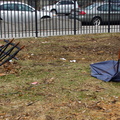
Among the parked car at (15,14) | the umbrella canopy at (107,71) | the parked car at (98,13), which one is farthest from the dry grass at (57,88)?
the parked car at (98,13)

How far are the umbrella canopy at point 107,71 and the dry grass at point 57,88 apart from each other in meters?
0.14

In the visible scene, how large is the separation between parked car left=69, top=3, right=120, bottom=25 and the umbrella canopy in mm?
6951

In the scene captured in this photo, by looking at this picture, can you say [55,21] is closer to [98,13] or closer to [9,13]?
[9,13]

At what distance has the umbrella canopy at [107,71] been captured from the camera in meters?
6.51


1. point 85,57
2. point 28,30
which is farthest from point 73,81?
point 28,30

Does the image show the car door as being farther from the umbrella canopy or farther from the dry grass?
the umbrella canopy

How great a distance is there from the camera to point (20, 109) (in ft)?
16.4

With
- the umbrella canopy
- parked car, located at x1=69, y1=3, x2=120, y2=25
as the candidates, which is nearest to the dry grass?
the umbrella canopy

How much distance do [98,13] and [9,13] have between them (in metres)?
4.28

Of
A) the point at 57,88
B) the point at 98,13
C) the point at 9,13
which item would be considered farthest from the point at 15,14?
the point at 57,88

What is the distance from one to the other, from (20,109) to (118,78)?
7.52ft

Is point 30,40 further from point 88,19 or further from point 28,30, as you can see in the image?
point 88,19

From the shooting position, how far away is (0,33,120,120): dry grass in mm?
4855

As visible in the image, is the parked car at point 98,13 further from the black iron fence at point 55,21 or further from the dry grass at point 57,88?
the dry grass at point 57,88
